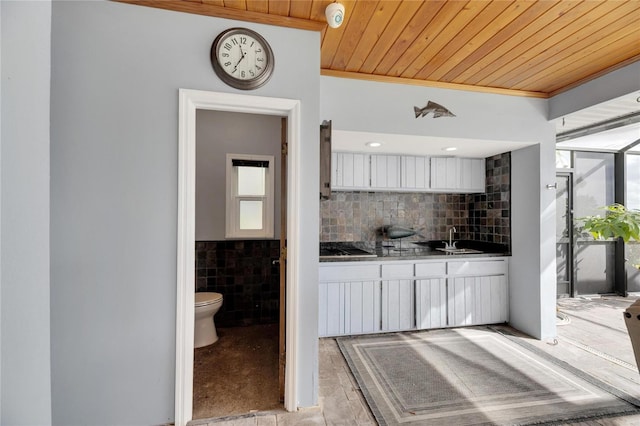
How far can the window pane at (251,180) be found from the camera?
355cm

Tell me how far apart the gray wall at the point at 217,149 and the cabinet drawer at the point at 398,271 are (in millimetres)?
1842

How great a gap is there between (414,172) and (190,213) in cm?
275

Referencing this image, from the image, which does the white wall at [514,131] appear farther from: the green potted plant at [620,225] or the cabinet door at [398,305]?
the green potted plant at [620,225]

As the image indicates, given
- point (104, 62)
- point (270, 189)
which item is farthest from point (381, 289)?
point (104, 62)

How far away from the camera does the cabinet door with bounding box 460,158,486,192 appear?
383cm

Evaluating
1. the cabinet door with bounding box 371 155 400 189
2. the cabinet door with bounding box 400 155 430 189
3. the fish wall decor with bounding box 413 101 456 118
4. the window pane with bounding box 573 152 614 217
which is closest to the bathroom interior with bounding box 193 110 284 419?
the cabinet door with bounding box 371 155 400 189

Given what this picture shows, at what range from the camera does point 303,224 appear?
195 cm

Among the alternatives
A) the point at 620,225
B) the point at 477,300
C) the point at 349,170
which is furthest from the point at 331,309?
the point at 620,225

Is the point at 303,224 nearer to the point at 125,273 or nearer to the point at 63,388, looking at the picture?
the point at 125,273

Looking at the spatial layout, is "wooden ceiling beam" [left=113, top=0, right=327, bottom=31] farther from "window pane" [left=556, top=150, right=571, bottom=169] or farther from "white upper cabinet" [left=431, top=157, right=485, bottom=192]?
"window pane" [left=556, top=150, right=571, bottom=169]

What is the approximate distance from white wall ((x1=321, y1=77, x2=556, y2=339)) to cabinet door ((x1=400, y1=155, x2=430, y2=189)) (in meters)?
0.84

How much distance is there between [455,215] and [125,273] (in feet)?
12.5

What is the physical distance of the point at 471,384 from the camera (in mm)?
2264
